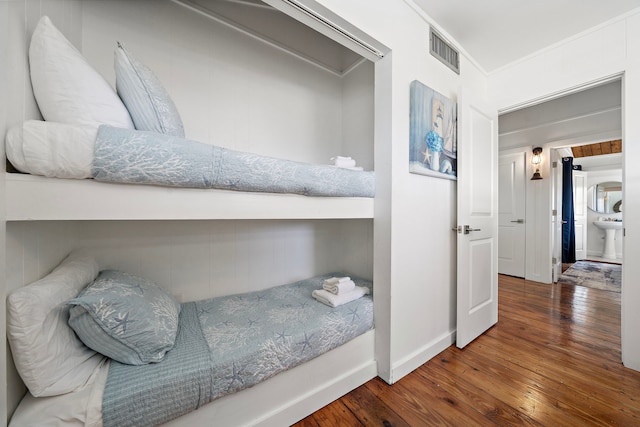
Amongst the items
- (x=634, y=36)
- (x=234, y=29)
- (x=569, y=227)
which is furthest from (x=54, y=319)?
(x=569, y=227)

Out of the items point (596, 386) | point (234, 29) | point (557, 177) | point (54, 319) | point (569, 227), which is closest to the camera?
point (54, 319)

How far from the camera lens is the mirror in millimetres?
5319

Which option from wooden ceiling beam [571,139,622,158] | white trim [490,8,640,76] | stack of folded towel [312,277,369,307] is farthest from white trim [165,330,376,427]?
wooden ceiling beam [571,139,622,158]

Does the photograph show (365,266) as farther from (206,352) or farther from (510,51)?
(510,51)

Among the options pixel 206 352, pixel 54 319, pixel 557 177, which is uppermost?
pixel 557 177

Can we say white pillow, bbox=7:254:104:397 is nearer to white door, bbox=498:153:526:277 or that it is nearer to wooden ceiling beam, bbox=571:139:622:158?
white door, bbox=498:153:526:277

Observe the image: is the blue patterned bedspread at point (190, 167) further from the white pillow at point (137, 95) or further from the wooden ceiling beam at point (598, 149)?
the wooden ceiling beam at point (598, 149)

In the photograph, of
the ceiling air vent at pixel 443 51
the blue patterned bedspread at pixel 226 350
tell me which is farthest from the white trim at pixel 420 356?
the ceiling air vent at pixel 443 51

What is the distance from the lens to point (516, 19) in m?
1.69

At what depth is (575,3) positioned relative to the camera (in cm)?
155

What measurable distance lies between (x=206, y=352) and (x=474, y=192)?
2.15 m

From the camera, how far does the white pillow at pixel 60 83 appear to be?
2.79 feet

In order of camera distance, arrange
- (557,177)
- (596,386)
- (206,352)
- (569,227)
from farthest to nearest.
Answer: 1. (569,227)
2. (557,177)
3. (596,386)
4. (206,352)

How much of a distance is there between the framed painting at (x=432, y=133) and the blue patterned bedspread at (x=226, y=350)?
1030 mm
